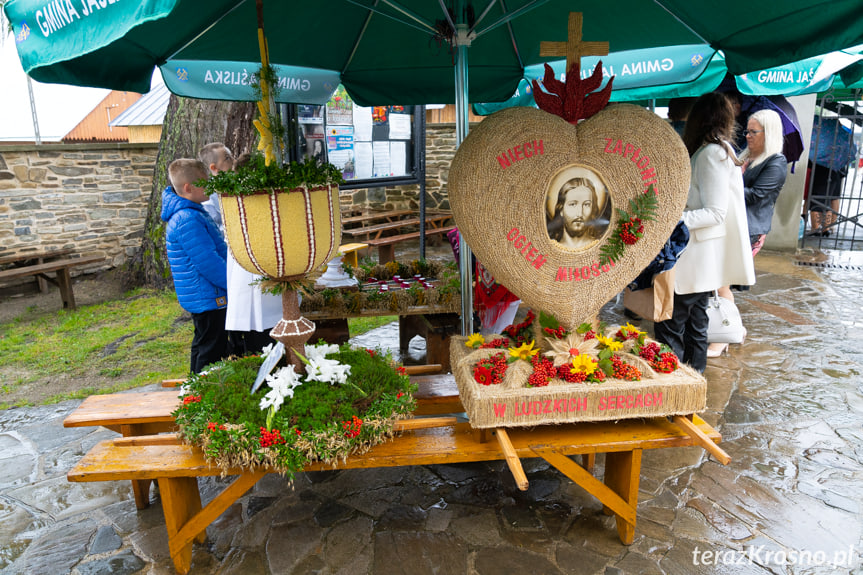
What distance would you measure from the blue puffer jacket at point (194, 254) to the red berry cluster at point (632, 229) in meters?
2.50

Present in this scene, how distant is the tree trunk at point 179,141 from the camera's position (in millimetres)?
6469

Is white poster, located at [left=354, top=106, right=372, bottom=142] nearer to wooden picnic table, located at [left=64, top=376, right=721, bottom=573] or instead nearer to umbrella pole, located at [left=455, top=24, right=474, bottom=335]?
umbrella pole, located at [left=455, top=24, right=474, bottom=335]

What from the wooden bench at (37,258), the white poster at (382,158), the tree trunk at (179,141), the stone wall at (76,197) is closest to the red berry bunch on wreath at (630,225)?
the white poster at (382,158)

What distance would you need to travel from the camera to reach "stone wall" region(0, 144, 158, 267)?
7258 millimetres

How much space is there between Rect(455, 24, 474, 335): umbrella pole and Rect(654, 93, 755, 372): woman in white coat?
57.7 inches

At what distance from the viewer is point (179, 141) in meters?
7.14

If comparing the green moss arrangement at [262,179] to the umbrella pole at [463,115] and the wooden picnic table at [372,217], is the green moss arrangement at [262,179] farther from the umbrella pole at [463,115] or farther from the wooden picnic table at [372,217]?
the wooden picnic table at [372,217]

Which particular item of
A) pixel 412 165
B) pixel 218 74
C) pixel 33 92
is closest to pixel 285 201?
pixel 218 74

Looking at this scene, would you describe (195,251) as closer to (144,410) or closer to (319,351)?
(144,410)

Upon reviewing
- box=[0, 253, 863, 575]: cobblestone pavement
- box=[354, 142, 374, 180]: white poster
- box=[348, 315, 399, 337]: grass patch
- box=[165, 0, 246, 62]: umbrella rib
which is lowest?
box=[0, 253, 863, 575]: cobblestone pavement

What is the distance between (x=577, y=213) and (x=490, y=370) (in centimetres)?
76

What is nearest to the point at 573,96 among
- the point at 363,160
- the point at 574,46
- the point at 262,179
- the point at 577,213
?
the point at 574,46

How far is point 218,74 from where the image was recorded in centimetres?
378

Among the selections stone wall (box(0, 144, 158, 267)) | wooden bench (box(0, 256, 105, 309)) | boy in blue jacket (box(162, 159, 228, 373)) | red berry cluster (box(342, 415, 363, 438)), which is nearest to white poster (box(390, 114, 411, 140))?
boy in blue jacket (box(162, 159, 228, 373))
